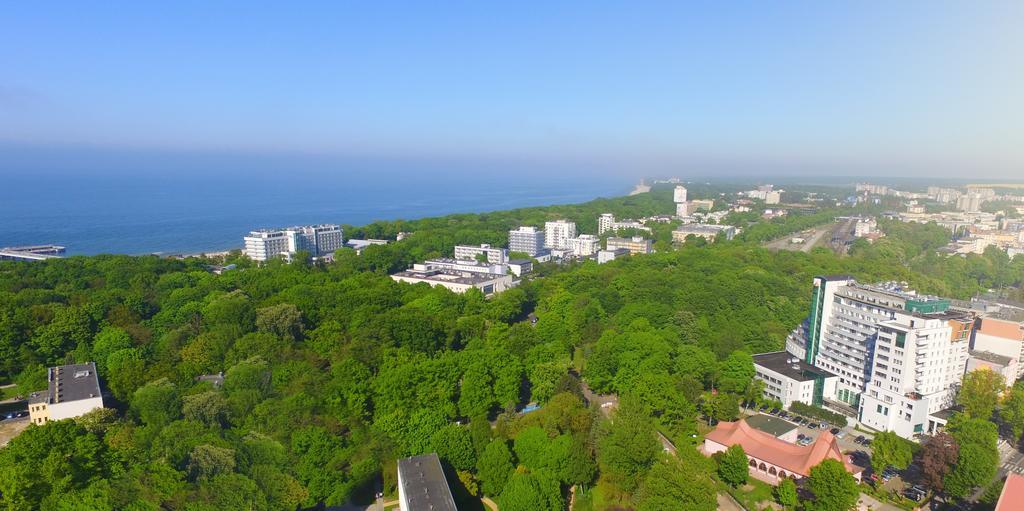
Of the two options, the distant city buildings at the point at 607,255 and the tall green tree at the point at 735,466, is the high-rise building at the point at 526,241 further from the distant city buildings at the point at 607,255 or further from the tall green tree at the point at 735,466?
the tall green tree at the point at 735,466

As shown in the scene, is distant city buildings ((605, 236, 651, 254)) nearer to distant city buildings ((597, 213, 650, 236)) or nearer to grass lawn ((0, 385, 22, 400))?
distant city buildings ((597, 213, 650, 236))

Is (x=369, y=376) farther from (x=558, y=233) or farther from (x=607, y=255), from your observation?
(x=558, y=233)

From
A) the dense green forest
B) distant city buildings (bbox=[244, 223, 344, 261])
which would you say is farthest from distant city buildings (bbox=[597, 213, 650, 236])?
distant city buildings (bbox=[244, 223, 344, 261])

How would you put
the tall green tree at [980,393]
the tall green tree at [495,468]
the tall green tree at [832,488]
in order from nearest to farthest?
the tall green tree at [832,488]
the tall green tree at [495,468]
the tall green tree at [980,393]

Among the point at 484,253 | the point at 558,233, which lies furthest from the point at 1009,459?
the point at 558,233

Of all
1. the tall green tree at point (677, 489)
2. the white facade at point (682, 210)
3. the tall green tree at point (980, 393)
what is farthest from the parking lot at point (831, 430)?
the white facade at point (682, 210)
